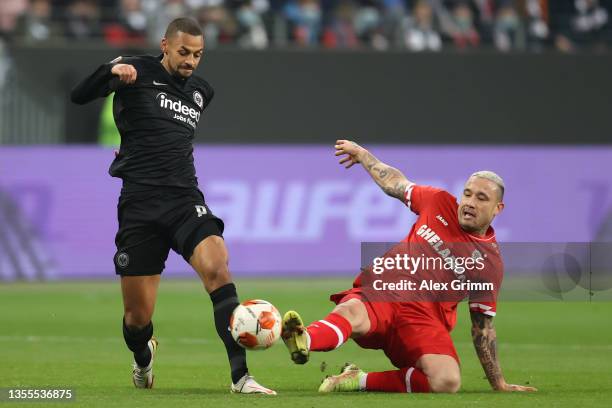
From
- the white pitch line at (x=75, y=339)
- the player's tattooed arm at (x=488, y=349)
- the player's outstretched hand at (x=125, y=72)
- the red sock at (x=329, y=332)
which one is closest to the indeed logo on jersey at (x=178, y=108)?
the player's outstretched hand at (x=125, y=72)

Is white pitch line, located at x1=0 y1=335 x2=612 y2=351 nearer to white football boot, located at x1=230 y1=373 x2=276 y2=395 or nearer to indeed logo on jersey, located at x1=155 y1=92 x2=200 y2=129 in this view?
indeed logo on jersey, located at x1=155 y1=92 x2=200 y2=129

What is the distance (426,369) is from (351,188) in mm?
11548

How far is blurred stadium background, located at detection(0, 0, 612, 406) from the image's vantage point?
60.3 feet

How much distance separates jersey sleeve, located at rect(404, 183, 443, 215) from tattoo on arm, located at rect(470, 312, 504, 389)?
2.76ft

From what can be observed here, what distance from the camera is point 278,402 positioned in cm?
785

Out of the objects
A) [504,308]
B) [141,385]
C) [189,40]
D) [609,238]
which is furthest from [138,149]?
[609,238]

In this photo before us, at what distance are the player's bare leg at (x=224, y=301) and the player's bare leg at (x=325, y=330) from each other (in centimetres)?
48

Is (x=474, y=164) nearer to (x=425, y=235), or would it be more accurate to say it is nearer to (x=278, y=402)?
(x=425, y=235)

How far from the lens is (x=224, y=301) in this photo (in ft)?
27.5

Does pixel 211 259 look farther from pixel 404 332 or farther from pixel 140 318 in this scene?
pixel 404 332

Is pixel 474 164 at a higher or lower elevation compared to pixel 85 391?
higher

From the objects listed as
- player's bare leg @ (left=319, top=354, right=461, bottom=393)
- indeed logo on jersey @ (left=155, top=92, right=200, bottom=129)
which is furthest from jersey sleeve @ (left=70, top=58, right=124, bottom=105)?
player's bare leg @ (left=319, top=354, right=461, bottom=393)

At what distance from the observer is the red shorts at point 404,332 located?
343 inches

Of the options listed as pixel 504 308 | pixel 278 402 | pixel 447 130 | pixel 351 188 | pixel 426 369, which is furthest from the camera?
pixel 447 130
